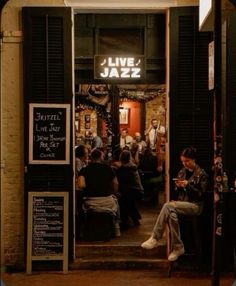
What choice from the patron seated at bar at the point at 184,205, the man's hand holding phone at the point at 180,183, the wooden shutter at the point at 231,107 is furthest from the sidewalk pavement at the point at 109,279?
the wooden shutter at the point at 231,107

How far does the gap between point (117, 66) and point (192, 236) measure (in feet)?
8.82

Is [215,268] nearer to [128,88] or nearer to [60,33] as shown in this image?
[60,33]

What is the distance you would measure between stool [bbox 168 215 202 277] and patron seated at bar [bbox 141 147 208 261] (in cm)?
17

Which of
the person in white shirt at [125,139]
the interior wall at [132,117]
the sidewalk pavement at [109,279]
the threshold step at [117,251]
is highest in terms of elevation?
the interior wall at [132,117]

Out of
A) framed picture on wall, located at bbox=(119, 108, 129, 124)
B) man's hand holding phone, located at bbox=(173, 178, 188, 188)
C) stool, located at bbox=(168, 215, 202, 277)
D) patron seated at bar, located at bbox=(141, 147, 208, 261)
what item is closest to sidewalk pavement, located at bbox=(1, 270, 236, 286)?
stool, located at bbox=(168, 215, 202, 277)

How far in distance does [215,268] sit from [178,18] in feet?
12.0

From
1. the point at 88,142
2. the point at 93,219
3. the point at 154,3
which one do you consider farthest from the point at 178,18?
the point at 88,142

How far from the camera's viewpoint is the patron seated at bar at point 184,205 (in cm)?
757

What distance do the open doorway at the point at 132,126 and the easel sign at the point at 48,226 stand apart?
1160mm

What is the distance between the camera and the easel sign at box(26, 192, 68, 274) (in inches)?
308

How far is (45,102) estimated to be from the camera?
7.96 meters

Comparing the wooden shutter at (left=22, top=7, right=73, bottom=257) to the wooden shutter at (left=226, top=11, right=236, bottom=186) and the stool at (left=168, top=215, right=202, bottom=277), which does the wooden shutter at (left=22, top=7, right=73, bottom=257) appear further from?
the wooden shutter at (left=226, top=11, right=236, bottom=186)

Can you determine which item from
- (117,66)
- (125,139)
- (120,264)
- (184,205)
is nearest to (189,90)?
(117,66)

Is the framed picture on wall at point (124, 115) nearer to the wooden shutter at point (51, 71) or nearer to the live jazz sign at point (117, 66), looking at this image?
the live jazz sign at point (117, 66)
